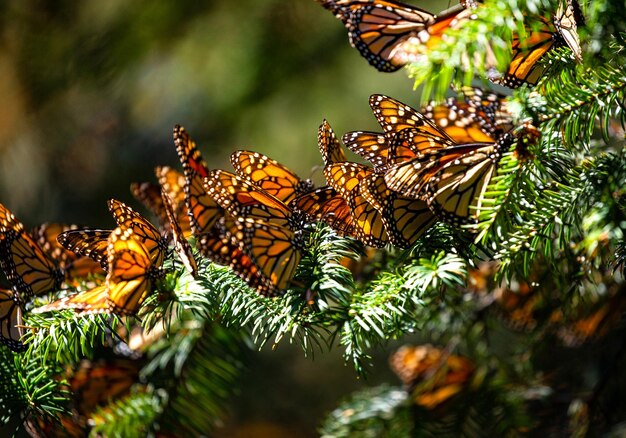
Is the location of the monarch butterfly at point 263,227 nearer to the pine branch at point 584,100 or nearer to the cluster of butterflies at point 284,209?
the cluster of butterflies at point 284,209

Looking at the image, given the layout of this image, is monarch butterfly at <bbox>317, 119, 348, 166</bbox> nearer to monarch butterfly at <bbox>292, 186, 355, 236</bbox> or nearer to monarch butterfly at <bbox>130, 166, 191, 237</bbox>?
monarch butterfly at <bbox>292, 186, 355, 236</bbox>

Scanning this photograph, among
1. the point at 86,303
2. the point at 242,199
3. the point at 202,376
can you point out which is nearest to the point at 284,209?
the point at 242,199

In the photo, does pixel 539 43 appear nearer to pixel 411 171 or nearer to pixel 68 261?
pixel 411 171

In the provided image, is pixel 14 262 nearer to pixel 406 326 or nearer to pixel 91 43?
pixel 406 326

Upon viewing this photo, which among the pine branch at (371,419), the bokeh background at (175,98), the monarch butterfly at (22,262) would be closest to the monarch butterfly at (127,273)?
the monarch butterfly at (22,262)

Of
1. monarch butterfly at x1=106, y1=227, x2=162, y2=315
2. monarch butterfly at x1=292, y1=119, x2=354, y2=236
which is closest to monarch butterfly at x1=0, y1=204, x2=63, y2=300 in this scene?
monarch butterfly at x1=106, y1=227, x2=162, y2=315
